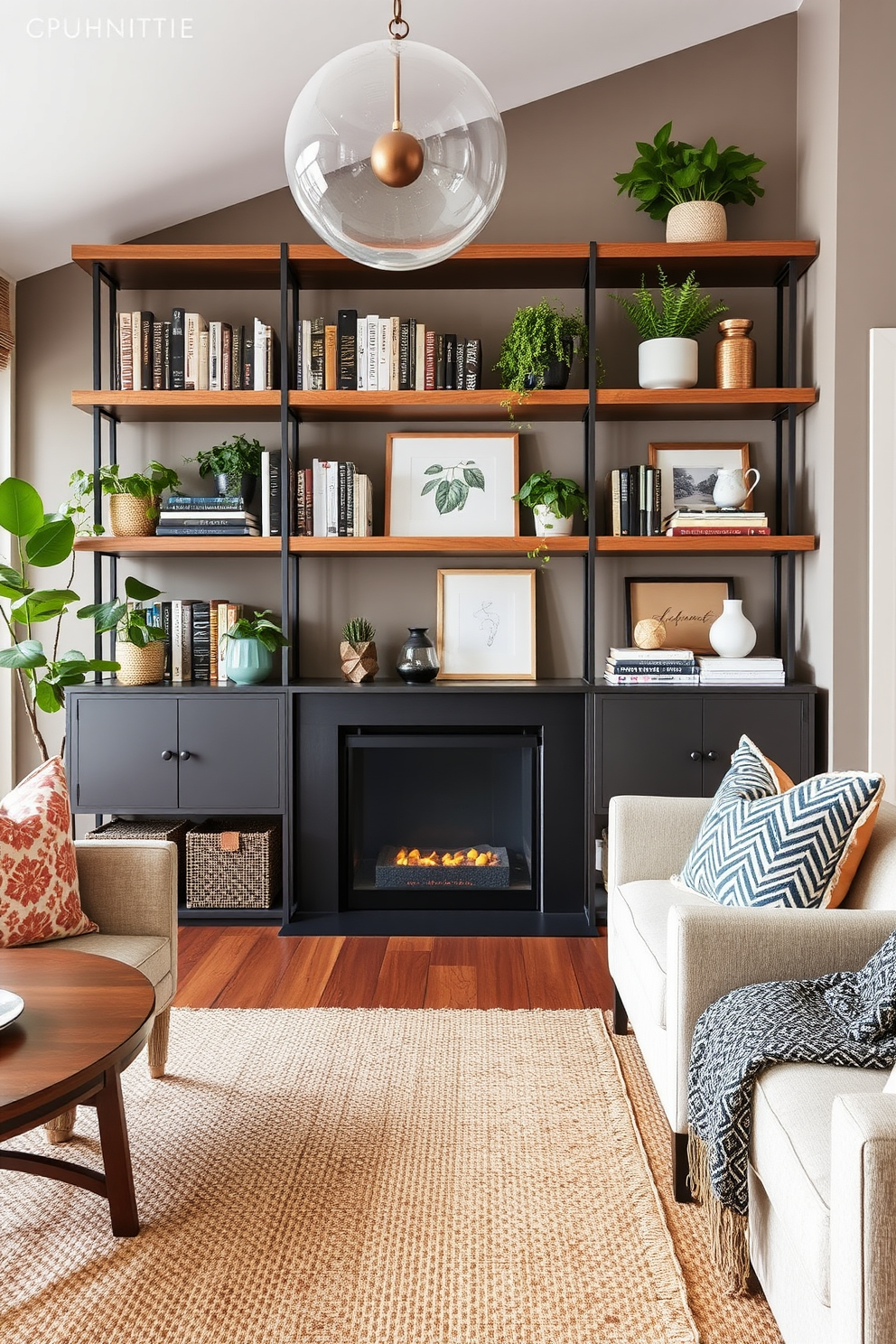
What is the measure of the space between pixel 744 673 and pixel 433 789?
1237mm

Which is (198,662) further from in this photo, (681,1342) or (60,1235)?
(681,1342)

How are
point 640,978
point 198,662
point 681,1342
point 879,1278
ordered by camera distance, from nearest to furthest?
point 879,1278, point 681,1342, point 640,978, point 198,662

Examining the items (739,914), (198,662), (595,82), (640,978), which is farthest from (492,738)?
(595,82)

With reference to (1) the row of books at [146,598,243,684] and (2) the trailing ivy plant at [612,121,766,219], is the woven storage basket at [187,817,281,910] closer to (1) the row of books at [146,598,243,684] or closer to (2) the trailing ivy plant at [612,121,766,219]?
(1) the row of books at [146,598,243,684]

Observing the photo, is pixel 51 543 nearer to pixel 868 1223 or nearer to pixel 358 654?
pixel 358 654

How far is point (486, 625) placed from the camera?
12.9 ft

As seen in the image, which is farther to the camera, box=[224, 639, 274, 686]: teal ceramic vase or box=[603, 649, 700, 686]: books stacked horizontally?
box=[224, 639, 274, 686]: teal ceramic vase

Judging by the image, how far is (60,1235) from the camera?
1.78 m

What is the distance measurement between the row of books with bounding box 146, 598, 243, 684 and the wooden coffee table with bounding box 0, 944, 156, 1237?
187 centimetres

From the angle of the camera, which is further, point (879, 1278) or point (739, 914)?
point (739, 914)

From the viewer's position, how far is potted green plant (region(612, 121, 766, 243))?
365 cm

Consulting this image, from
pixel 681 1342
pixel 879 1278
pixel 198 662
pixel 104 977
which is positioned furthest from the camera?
pixel 198 662

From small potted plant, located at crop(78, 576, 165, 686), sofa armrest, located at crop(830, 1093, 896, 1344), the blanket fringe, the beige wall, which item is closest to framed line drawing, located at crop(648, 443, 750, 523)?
the beige wall

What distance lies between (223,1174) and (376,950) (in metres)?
1.42
